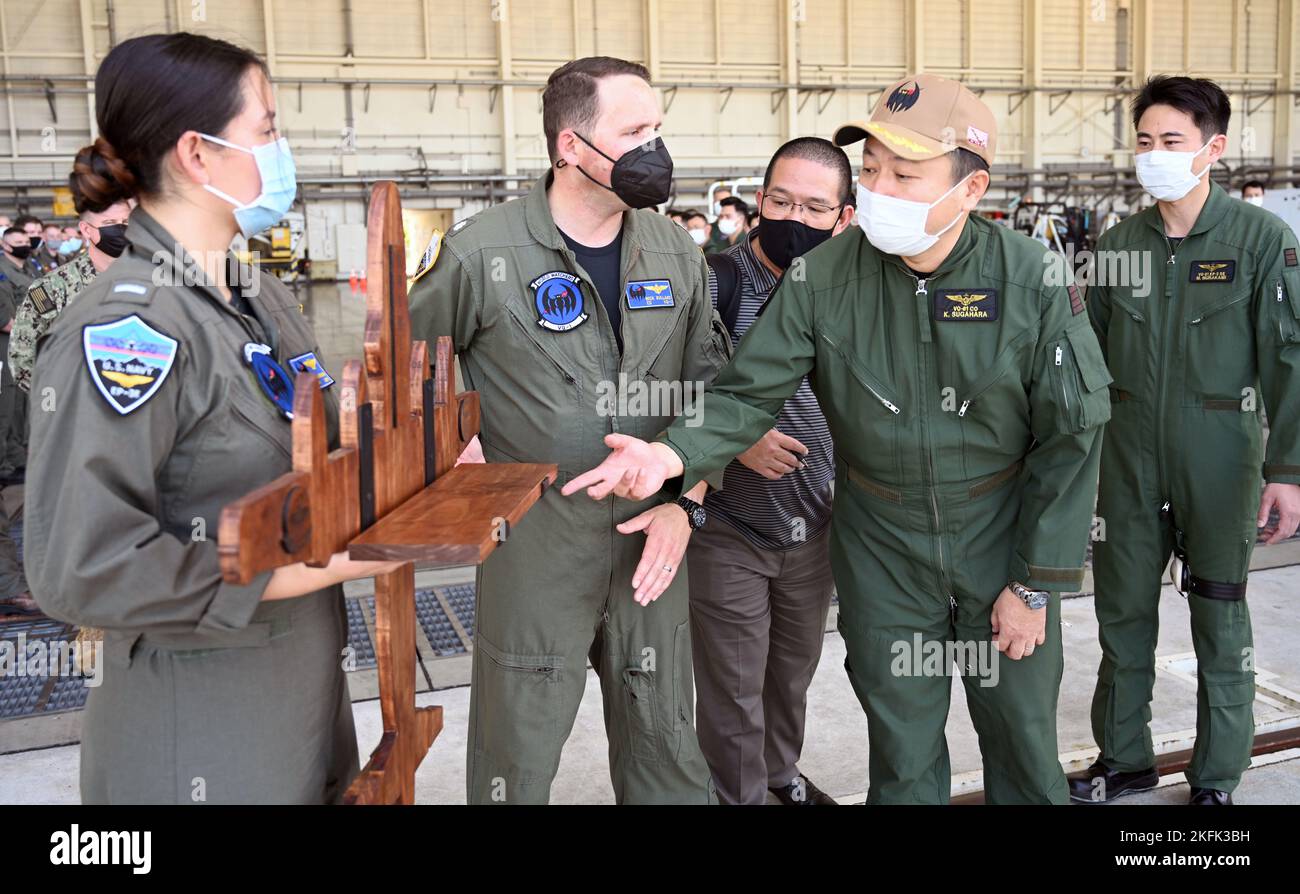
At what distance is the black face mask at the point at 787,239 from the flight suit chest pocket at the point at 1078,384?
84cm

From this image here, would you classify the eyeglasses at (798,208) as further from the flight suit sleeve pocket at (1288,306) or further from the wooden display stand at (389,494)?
the wooden display stand at (389,494)

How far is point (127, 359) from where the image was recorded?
1314 mm

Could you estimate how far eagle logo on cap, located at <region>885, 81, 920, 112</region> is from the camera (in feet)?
7.03

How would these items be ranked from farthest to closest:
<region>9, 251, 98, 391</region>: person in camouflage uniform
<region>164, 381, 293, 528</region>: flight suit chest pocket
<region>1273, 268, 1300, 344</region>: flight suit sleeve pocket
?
<region>9, 251, 98, 391</region>: person in camouflage uniform < <region>1273, 268, 1300, 344</region>: flight suit sleeve pocket < <region>164, 381, 293, 528</region>: flight suit chest pocket

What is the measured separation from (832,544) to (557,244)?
0.92 m

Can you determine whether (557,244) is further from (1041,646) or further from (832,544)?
(1041,646)

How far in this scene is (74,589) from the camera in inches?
49.9

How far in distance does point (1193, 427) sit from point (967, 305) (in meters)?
1.12

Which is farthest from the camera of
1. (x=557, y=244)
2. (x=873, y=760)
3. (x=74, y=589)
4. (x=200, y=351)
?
(x=873, y=760)

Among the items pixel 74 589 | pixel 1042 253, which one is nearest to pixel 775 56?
pixel 1042 253

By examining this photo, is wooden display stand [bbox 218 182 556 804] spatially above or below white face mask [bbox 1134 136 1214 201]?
below

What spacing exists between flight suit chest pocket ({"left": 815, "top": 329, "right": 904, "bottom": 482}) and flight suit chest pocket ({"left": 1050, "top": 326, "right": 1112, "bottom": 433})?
31 centimetres

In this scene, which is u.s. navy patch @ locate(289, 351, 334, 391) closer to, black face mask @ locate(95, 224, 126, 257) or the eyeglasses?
the eyeglasses

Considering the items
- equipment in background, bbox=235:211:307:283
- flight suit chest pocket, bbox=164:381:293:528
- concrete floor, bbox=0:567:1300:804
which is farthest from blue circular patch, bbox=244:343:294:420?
equipment in background, bbox=235:211:307:283
